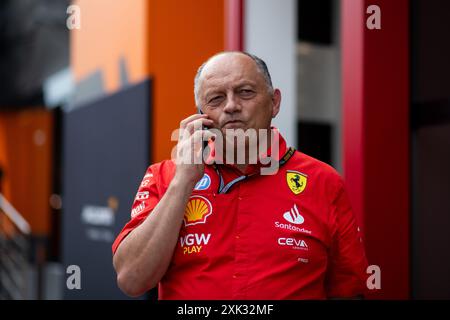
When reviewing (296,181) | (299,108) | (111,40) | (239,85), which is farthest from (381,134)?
(111,40)

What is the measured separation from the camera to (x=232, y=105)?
1.93 meters

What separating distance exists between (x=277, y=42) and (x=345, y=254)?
2367 mm

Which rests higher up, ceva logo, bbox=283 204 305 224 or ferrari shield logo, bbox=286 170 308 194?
ferrari shield logo, bbox=286 170 308 194

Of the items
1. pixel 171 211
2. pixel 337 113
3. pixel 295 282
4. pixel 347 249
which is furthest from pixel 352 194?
pixel 337 113

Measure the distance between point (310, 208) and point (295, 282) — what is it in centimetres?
26

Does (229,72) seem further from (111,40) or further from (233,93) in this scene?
(111,40)

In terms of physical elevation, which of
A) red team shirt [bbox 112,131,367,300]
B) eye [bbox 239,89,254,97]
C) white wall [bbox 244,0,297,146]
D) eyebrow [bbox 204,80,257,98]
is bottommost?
red team shirt [bbox 112,131,367,300]

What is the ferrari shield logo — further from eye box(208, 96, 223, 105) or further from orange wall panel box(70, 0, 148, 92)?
orange wall panel box(70, 0, 148, 92)

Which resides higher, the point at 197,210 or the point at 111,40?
the point at 111,40

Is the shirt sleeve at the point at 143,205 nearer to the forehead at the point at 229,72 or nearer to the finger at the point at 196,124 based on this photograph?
the finger at the point at 196,124

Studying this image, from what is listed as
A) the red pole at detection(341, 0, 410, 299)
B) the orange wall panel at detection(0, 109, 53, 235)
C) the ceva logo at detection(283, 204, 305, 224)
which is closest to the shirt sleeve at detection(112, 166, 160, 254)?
the ceva logo at detection(283, 204, 305, 224)

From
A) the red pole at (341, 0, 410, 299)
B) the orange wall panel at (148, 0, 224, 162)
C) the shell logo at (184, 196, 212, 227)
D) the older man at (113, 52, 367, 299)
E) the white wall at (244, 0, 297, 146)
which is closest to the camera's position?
the older man at (113, 52, 367, 299)

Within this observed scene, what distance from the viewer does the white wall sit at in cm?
387
